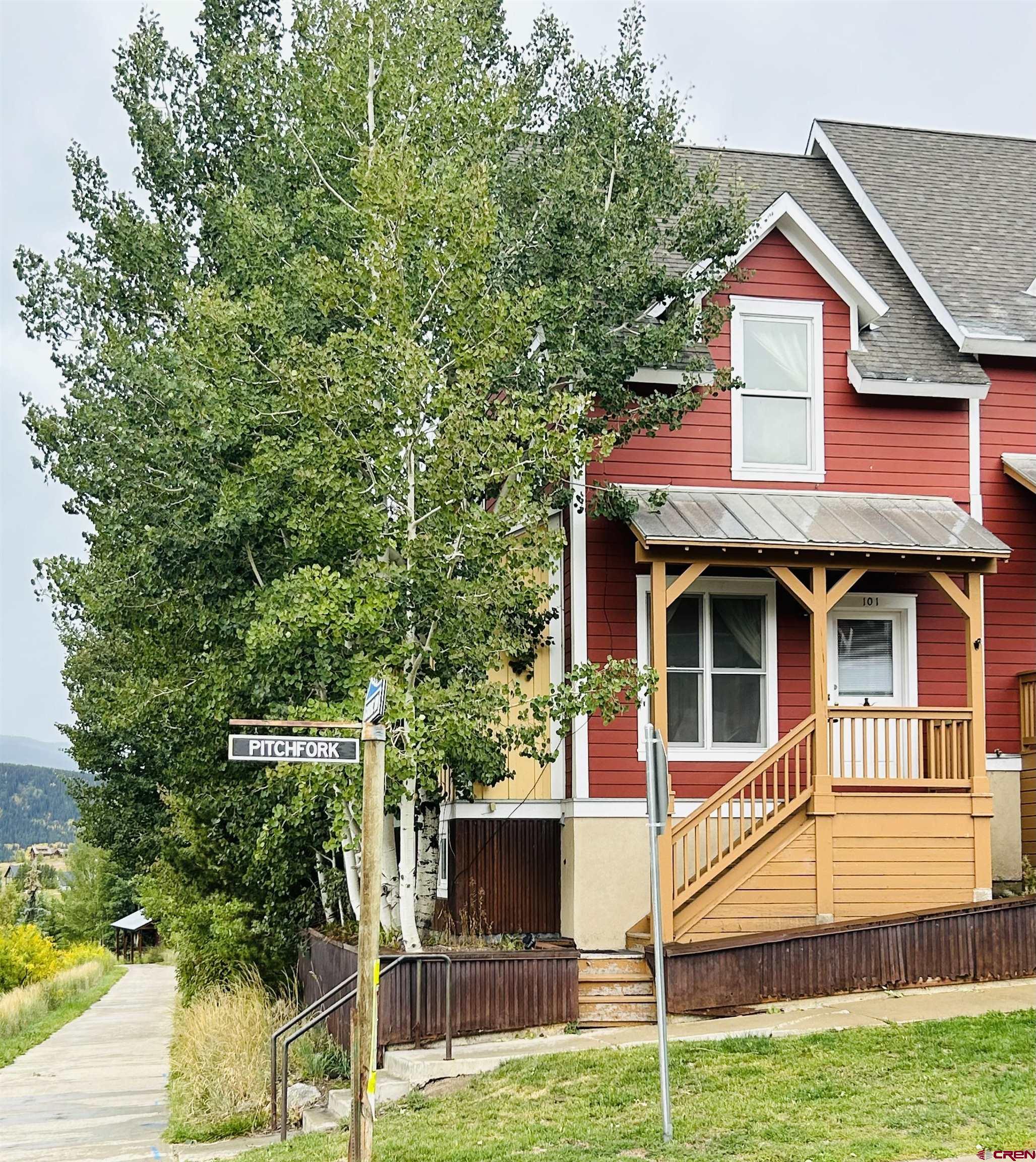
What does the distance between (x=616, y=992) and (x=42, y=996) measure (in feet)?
81.0

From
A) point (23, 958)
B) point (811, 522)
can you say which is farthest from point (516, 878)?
point (23, 958)

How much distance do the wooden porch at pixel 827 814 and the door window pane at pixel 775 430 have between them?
176 cm

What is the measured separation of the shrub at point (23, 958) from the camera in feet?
120

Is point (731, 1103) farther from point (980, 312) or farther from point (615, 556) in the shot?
point (980, 312)

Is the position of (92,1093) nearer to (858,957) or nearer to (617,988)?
(617,988)

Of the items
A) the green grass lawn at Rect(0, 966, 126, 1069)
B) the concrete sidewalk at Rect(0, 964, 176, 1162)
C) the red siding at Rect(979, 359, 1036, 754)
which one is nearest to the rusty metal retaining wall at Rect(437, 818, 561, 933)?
the concrete sidewalk at Rect(0, 964, 176, 1162)

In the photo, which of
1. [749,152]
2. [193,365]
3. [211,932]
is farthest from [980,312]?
[211,932]

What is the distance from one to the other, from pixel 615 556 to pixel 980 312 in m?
6.07

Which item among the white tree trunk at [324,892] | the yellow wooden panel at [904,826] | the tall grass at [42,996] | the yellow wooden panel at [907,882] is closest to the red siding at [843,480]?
the yellow wooden panel at [904,826]

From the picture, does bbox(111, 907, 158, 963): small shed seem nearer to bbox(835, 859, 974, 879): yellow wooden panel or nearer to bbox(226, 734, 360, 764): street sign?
bbox(835, 859, 974, 879): yellow wooden panel

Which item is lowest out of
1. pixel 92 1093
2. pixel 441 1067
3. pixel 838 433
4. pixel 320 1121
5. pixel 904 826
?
pixel 92 1093

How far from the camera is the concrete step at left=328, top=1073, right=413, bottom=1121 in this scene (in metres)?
12.7

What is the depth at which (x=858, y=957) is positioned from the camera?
14695 millimetres

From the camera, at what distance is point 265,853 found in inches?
615
